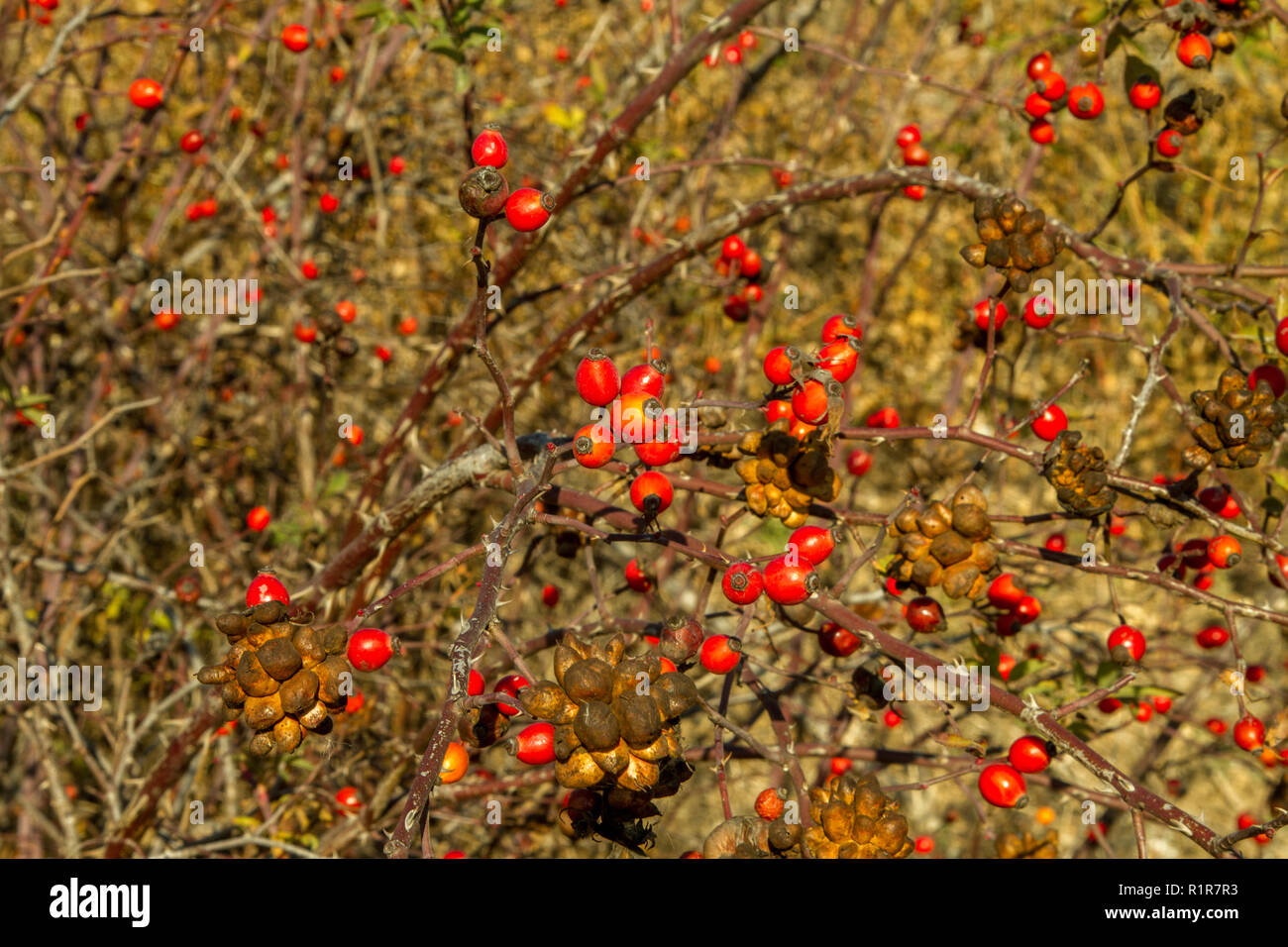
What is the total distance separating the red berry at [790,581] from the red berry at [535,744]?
44 centimetres

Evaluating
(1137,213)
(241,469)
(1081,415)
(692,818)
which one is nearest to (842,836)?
(1081,415)

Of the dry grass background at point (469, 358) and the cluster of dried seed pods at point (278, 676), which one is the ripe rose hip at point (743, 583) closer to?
the cluster of dried seed pods at point (278, 676)

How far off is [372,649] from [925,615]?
113 centimetres

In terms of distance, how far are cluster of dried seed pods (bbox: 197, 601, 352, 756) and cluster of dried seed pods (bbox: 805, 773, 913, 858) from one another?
788 mm

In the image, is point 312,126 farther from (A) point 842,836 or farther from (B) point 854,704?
(A) point 842,836

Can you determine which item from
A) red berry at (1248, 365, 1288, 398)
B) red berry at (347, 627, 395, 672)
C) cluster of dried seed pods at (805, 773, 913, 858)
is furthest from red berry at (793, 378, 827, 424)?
red berry at (1248, 365, 1288, 398)

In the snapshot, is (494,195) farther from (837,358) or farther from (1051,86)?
(1051,86)

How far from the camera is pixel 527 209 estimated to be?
1426 mm

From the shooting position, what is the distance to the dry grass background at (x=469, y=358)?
3254 mm

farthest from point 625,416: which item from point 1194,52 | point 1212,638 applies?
point 1212,638

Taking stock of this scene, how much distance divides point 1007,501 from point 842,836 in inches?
195

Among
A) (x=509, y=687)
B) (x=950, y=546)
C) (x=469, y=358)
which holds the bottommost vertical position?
(x=509, y=687)

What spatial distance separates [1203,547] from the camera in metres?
2.16

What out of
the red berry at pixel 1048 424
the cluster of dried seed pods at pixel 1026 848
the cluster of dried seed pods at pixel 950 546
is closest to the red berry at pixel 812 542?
the cluster of dried seed pods at pixel 950 546
